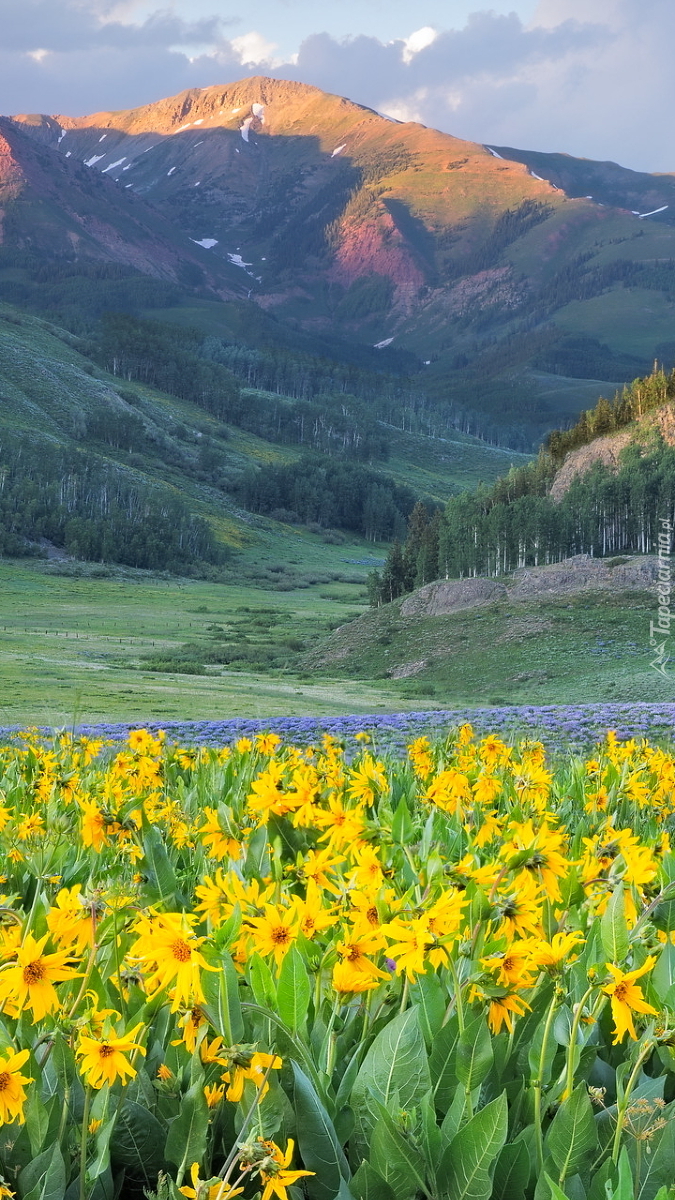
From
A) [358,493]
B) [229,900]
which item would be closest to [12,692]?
[229,900]

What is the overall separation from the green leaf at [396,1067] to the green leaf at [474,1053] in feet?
0.22

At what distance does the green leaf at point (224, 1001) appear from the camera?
1.59 m

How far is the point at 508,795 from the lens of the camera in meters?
4.77

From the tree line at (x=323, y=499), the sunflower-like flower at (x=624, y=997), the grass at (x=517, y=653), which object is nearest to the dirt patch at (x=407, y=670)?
the grass at (x=517, y=653)

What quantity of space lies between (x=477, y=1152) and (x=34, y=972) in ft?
2.48

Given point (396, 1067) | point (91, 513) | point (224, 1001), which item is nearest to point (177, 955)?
point (224, 1001)

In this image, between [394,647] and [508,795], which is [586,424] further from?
[508,795]

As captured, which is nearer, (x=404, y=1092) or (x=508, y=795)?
(x=404, y=1092)

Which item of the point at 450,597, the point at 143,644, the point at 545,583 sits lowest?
the point at 143,644

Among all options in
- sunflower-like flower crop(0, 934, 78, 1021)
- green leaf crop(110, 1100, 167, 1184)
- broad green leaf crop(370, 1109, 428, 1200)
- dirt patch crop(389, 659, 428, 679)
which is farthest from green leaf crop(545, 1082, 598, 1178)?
dirt patch crop(389, 659, 428, 679)

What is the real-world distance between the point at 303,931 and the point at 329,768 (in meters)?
2.43

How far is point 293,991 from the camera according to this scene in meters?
1.81

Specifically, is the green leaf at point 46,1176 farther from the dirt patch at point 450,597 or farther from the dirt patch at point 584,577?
the dirt patch at point 584,577

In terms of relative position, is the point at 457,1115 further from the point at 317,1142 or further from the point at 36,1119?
the point at 36,1119
